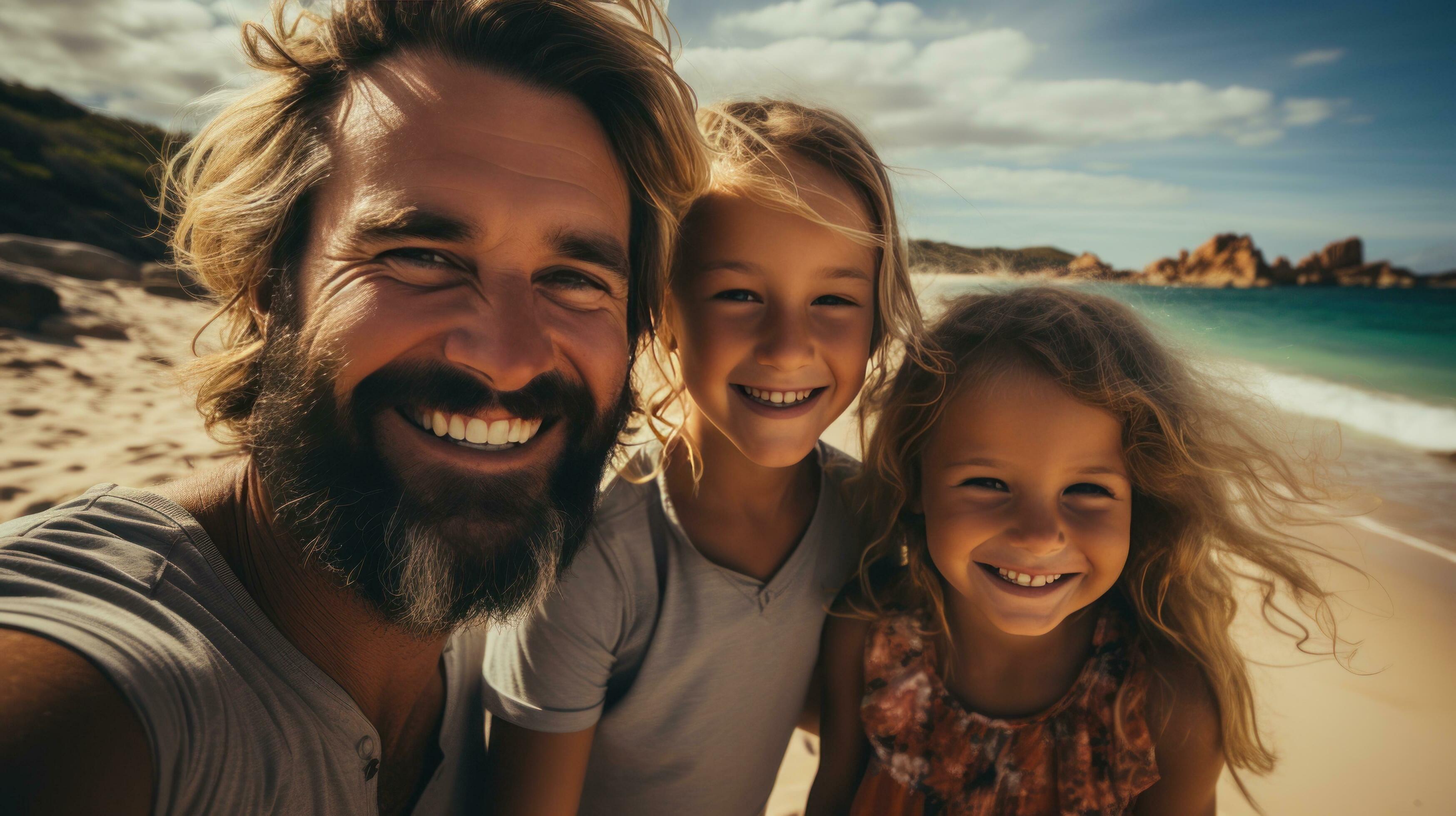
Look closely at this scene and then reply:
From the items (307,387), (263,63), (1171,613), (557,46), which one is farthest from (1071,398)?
(263,63)

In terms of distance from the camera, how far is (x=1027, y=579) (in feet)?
6.69

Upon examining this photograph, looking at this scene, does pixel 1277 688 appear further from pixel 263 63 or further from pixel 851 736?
pixel 263 63

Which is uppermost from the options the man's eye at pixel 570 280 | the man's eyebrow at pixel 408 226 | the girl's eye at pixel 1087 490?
Result: the man's eyebrow at pixel 408 226

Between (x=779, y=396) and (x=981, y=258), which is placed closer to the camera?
(x=779, y=396)

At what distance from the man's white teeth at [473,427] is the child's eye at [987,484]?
1.27m

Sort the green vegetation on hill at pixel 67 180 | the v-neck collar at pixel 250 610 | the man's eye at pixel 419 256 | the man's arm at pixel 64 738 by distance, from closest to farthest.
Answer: the man's arm at pixel 64 738 < the v-neck collar at pixel 250 610 < the man's eye at pixel 419 256 < the green vegetation on hill at pixel 67 180

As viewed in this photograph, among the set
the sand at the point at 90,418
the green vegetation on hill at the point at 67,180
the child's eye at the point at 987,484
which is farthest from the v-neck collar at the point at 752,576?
the green vegetation on hill at the point at 67,180

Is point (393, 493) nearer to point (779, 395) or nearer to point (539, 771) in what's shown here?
point (539, 771)

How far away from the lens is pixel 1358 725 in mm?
3529

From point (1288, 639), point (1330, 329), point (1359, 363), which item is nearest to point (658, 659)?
point (1288, 639)

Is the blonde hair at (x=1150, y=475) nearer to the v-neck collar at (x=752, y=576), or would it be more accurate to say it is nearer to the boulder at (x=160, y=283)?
the v-neck collar at (x=752, y=576)

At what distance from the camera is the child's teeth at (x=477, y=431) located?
1.67 m

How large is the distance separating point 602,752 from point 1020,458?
1544 millimetres

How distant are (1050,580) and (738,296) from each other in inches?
48.6
